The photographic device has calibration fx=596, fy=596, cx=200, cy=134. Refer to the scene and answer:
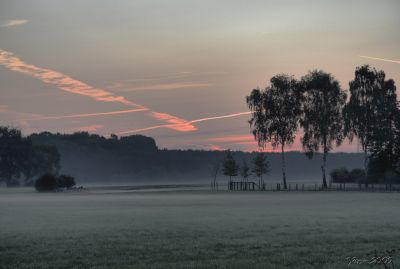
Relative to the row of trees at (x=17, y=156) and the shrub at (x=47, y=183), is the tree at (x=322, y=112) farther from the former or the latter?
the row of trees at (x=17, y=156)

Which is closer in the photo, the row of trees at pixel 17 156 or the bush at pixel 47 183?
the bush at pixel 47 183

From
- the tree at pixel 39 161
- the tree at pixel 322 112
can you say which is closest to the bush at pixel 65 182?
the tree at pixel 39 161

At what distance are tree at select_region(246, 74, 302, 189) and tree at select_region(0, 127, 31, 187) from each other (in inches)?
2990

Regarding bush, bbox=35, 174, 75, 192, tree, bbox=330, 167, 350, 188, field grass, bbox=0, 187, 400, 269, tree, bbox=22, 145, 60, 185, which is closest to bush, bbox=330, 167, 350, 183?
tree, bbox=330, 167, 350, 188

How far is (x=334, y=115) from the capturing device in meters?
98.1

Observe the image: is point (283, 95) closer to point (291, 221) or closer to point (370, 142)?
point (370, 142)

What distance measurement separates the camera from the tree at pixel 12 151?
153 m

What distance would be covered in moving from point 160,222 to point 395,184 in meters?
74.7

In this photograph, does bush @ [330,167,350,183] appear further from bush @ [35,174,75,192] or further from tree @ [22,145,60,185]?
tree @ [22,145,60,185]

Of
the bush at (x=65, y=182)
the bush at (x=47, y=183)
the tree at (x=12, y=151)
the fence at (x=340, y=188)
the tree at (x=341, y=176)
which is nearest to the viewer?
the fence at (x=340, y=188)

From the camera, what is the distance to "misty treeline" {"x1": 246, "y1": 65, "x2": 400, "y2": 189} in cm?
9262

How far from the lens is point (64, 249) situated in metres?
21.9

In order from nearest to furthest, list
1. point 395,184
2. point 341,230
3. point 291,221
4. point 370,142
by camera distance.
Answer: point 341,230
point 291,221
point 370,142
point 395,184

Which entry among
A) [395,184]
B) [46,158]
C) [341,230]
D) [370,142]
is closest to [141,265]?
[341,230]
